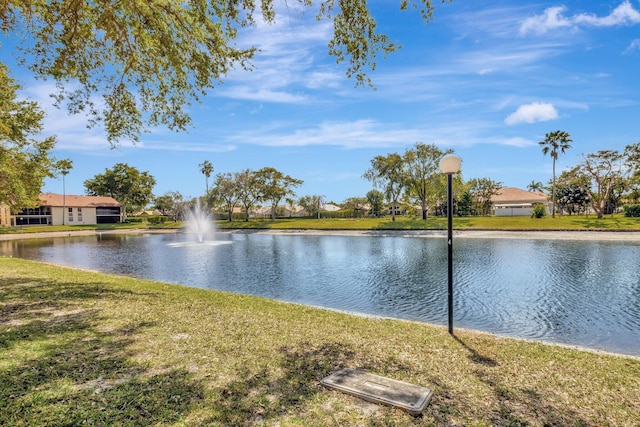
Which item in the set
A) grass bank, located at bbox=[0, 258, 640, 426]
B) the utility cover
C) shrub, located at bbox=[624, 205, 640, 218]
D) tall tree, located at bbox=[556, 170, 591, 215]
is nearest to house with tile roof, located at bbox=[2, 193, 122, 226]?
grass bank, located at bbox=[0, 258, 640, 426]

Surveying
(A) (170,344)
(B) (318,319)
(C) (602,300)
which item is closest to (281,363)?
(A) (170,344)

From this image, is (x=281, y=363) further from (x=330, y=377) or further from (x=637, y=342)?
(x=637, y=342)

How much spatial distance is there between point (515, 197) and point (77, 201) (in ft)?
284

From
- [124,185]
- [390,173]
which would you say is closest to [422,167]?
[390,173]

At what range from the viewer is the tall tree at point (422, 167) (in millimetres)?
45469

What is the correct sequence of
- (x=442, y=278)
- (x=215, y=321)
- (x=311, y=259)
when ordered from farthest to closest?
(x=311, y=259) < (x=442, y=278) < (x=215, y=321)

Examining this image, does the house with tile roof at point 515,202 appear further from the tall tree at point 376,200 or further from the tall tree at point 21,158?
the tall tree at point 21,158

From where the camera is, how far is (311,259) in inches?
800

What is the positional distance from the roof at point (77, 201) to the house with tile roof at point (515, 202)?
78.5 metres

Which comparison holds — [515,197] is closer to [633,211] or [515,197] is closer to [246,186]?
[633,211]

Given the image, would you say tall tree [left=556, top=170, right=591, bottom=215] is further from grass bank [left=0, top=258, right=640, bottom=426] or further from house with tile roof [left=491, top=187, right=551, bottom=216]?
grass bank [left=0, top=258, right=640, bottom=426]

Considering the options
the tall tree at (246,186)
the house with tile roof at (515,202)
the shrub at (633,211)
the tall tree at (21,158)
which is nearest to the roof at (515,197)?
the house with tile roof at (515,202)

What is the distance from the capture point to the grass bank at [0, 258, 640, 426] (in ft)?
10.6

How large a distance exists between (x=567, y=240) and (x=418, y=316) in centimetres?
2586
